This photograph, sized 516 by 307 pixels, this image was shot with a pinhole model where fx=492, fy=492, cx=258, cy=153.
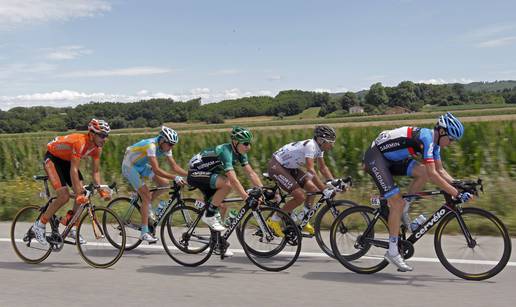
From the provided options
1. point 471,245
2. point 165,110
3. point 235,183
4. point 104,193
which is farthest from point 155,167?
point 165,110

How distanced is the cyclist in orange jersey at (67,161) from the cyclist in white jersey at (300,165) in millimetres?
2361

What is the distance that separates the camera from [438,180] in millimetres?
5125

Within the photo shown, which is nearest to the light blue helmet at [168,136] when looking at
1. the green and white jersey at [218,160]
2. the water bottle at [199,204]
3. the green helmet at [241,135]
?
the green and white jersey at [218,160]

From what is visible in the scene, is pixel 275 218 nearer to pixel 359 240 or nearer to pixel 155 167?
pixel 359 240

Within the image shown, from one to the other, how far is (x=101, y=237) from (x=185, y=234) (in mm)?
1152

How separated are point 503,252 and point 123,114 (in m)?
27.8

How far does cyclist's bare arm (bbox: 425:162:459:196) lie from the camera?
202 inches

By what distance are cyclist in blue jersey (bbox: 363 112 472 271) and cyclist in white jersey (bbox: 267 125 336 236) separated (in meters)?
0.92

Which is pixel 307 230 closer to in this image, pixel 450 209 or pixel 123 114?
pixel 450 209

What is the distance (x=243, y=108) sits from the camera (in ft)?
155

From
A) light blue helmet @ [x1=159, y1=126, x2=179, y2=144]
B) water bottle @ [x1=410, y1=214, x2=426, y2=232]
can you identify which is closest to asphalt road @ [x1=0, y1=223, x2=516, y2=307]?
water bottle @ [x1=410, y1=214, x2=426, y2=232]

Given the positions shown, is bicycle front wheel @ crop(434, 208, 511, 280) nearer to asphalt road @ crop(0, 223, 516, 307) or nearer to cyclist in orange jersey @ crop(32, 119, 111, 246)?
asphalt road @ crop(0, 223, 516, 307)

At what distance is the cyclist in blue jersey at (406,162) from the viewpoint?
5254 millimetres

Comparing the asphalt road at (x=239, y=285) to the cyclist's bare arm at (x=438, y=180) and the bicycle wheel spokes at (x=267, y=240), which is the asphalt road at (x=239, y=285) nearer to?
the bicycle wheel spokes at (x=267, y=240)
